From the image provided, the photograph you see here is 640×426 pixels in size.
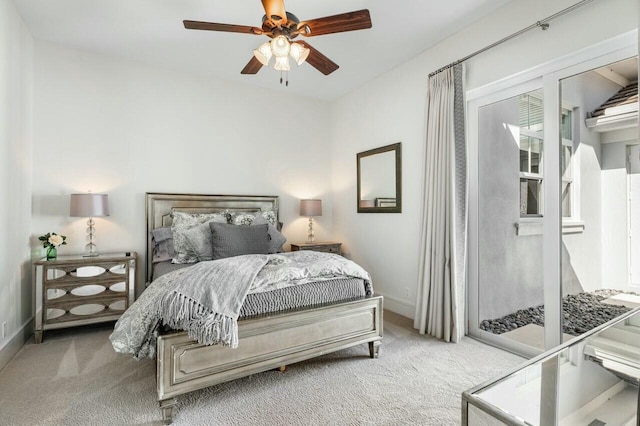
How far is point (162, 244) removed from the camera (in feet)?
11.4

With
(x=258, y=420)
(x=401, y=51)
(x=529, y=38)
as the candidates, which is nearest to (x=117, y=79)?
(x=401, y=51)

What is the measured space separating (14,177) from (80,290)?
1.13 m

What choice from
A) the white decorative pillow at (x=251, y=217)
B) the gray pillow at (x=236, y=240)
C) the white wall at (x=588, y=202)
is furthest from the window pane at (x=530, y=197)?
the white decorative pillow at (x=251, y=217)

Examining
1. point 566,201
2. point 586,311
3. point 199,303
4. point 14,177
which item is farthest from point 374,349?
point 14,177

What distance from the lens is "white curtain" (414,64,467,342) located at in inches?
114

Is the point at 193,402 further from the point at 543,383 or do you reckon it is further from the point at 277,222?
the point at 277,222

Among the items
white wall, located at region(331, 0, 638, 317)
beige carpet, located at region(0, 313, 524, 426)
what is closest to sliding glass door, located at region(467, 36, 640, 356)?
white wall, located at region(331, 0, 638, 317)

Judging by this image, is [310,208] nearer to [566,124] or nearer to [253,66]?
Answer: [253,66]

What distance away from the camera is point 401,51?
3373 millimetres

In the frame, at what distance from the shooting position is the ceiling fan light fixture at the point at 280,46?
214cm

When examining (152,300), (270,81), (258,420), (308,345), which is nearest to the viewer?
(258,420)

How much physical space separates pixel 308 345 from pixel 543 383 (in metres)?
1.49

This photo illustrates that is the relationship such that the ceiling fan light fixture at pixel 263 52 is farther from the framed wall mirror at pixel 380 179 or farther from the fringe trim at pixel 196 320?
the framed wall mirror at pixel 380 179

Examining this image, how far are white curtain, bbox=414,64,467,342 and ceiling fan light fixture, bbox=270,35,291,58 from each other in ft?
5.36
